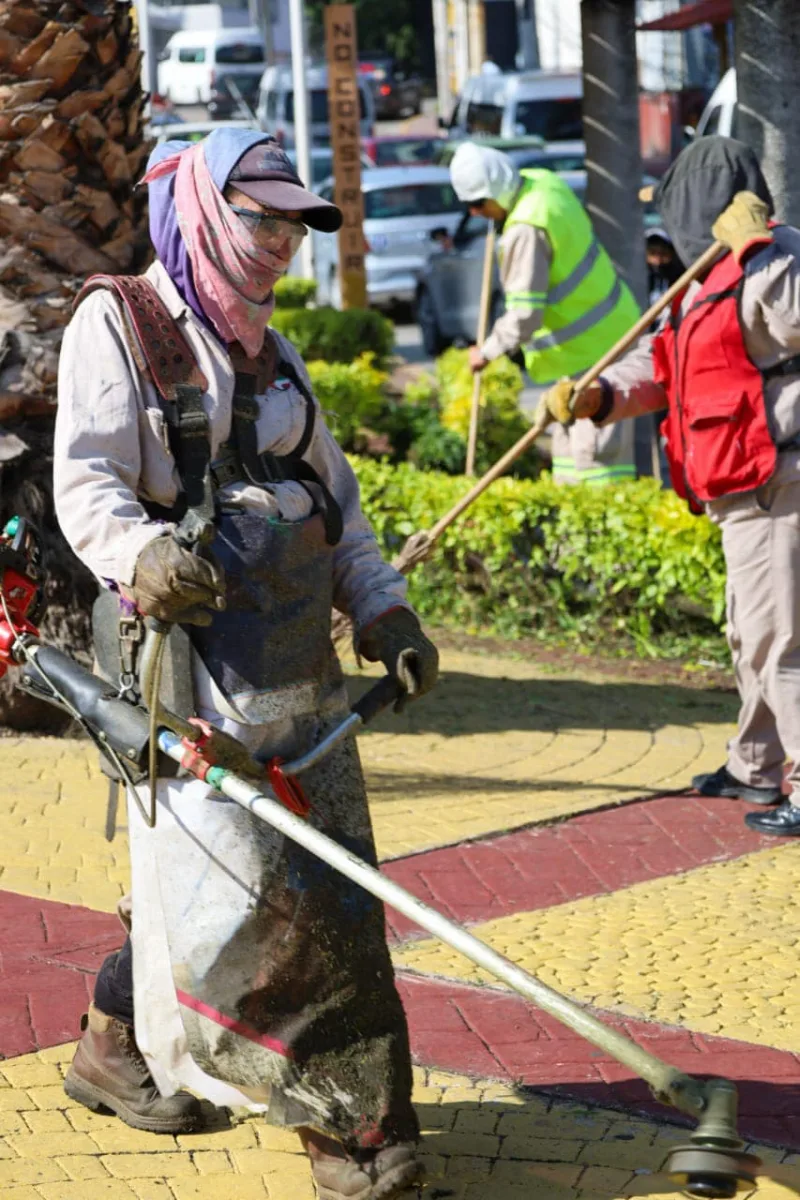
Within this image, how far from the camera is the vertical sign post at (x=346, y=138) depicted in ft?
49.1

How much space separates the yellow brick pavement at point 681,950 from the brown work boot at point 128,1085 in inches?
44.0

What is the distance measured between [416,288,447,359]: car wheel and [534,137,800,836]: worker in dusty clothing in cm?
1311

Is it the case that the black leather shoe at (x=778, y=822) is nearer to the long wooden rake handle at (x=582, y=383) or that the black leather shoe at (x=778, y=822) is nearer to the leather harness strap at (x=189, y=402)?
the long wooden rake handle at (x=582, y=383)

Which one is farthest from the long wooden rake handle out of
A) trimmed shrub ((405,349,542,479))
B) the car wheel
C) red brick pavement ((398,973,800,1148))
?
the car wheel

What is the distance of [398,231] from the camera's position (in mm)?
21391

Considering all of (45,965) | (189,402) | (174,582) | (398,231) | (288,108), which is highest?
(189,402)

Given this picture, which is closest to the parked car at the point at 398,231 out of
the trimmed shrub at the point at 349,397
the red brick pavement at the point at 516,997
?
the trimmed shrub at the point at 349,397

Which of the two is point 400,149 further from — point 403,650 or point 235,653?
point 235,653

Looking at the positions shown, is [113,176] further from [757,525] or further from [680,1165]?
[680,1165]

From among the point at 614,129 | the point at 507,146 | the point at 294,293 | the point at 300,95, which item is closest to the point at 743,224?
the point at 614,129

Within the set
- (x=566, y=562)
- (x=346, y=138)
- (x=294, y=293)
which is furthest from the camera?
(x=294, y=293)

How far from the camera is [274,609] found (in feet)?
11.7

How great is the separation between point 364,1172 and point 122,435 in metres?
1.41

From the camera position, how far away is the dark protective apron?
3443 mm
